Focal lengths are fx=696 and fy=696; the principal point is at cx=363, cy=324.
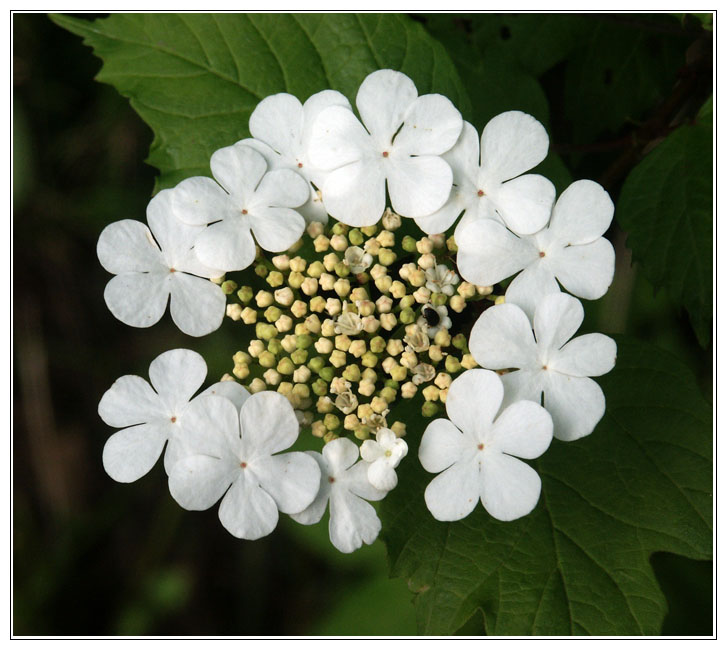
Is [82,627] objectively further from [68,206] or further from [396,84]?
[396,84]

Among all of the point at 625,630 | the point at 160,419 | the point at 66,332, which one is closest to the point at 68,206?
the point at 66,332

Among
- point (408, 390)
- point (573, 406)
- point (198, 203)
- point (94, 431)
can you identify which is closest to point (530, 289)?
point (573, 406)

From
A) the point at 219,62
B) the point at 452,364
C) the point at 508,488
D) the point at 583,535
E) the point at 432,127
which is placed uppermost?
the point at 219,62

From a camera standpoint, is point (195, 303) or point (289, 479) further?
point (195, 303)

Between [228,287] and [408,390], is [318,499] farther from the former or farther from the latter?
[228,287]

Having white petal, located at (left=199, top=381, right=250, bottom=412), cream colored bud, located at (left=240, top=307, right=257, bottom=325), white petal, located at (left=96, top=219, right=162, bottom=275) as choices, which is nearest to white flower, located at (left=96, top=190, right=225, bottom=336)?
white petal, located at (left=96, top=219, right=162, bottom=275)

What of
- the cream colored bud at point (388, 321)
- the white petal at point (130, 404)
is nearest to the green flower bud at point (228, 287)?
the white petal at point (130, 404)

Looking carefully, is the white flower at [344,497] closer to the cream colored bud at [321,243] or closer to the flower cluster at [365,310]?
the flower cluster at [365,310]

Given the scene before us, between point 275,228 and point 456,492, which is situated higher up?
point 275,228
